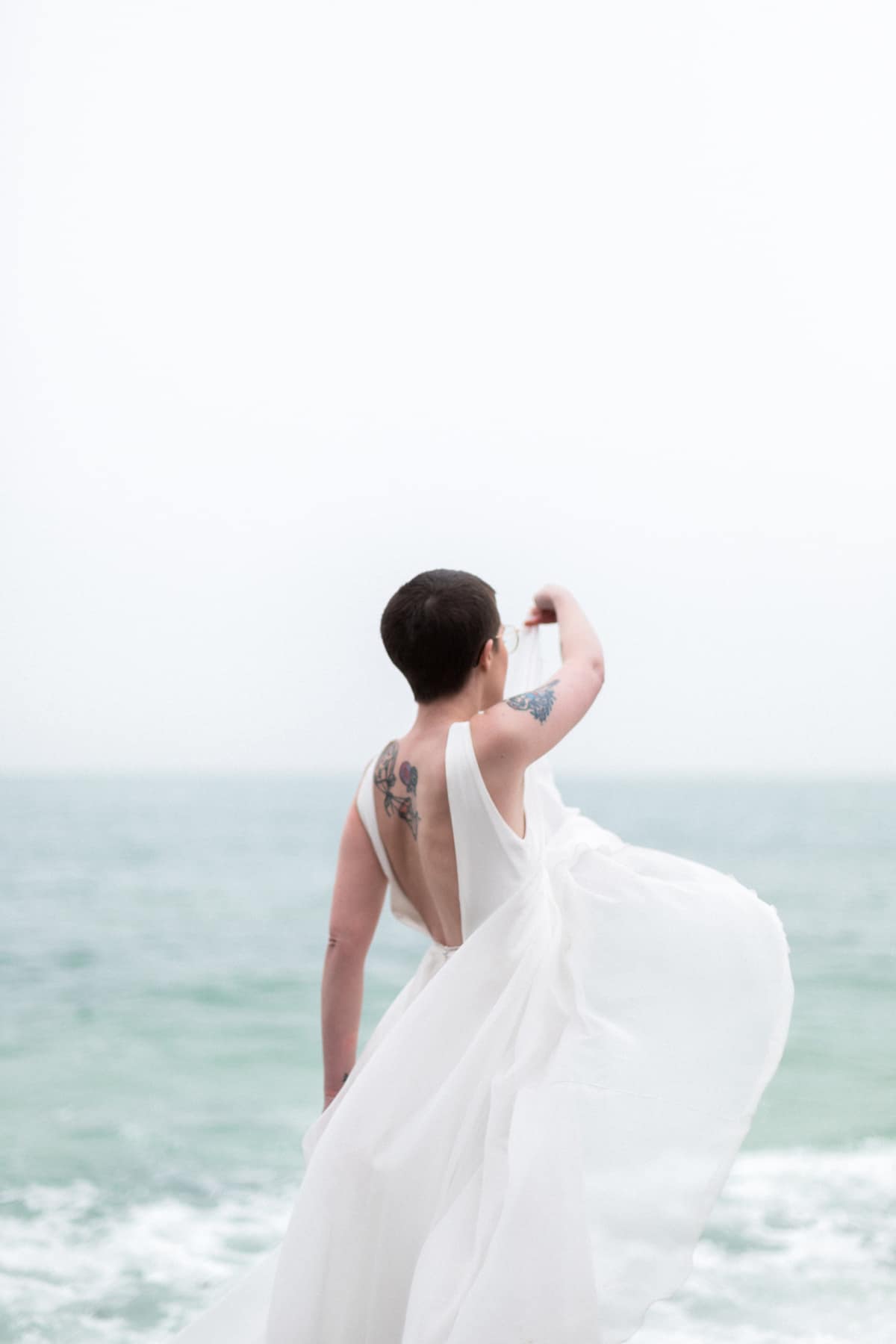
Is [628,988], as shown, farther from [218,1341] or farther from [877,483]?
[877,483]

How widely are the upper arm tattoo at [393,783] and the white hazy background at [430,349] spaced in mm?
14773

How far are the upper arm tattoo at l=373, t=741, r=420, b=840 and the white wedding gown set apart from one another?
0.04 m

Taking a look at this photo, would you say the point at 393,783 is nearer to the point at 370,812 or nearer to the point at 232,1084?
the point at 370,812

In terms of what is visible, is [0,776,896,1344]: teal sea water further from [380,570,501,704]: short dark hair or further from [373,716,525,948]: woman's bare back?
[380,570,501,704]: short dark hair

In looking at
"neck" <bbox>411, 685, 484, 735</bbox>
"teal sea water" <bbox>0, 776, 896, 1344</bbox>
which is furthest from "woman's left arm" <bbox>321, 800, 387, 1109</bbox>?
"teal sea water" <bbox>0, 776, 896, 1344</bbox>

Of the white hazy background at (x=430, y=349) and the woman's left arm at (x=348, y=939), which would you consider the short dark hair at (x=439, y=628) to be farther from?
the white hazy background at (x=430, y=349)

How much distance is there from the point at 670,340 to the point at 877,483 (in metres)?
9.85

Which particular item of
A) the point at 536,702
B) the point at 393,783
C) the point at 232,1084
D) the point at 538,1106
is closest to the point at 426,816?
the point at 393,783

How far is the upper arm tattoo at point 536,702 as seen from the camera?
1986 mm

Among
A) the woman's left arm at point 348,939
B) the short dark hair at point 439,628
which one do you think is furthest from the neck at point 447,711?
the woman's left arm at point 348,939

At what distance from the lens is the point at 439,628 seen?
6.66ft

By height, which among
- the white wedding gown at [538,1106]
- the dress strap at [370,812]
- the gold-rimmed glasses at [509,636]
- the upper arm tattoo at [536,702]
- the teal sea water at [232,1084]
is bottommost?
the teal sea water at [232,1084]

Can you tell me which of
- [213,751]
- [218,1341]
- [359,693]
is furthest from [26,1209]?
[213,751]

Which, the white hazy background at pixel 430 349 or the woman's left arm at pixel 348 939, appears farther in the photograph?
the white hazy background at pixel 430 349
